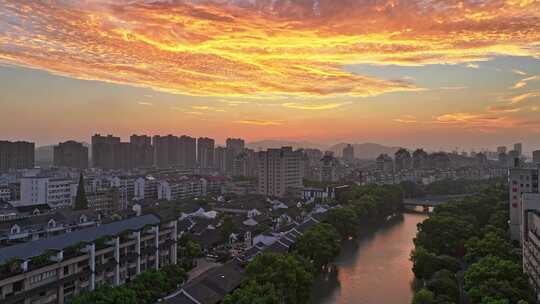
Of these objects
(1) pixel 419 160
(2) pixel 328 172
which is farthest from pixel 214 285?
(1) pixel 419 160

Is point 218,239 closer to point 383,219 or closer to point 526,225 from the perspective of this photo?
point 526,225

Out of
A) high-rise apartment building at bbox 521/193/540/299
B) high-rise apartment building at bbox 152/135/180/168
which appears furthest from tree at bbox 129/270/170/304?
high-rise apartment building at bbox 152/135/180/168

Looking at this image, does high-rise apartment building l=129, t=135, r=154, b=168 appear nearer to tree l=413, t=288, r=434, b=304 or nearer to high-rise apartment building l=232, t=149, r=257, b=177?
high-rise apartment building l=232, t=149, r=257, b=177

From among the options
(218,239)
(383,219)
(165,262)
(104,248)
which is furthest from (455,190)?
(104,248)

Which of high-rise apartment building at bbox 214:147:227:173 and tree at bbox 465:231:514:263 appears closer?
tree at bbox 465:231:514:263

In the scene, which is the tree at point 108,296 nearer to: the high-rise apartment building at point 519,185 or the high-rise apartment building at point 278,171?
the high-rise apartment building at point 519,185
